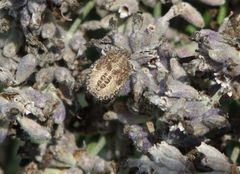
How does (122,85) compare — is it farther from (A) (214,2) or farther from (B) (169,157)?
(A) (214,2)

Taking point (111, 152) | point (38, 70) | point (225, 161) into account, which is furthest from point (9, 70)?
point (225, 161)

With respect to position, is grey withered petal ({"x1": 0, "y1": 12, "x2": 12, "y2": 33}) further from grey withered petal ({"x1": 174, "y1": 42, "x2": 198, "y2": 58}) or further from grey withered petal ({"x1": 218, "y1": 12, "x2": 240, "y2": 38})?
grey withered petal ({"x1": 218, "y1": 12, "x2": 240, "y2": 38})

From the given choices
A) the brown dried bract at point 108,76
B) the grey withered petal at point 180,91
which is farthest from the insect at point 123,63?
the grey withered petal at point 180,91

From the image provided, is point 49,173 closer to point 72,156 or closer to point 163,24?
point 72,156

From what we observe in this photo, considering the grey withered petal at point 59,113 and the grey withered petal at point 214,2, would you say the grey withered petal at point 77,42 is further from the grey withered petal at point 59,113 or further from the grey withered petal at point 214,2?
the grey withered petal at point 214,2

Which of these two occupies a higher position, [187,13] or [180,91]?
[187,13]

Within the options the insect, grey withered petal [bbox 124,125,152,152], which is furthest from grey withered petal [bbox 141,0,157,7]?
grey withered petal [bbox 124,125,152,152]

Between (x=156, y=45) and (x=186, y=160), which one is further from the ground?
(x=156, y=45)

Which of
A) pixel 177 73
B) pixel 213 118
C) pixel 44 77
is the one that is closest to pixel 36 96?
pixel 44 77
